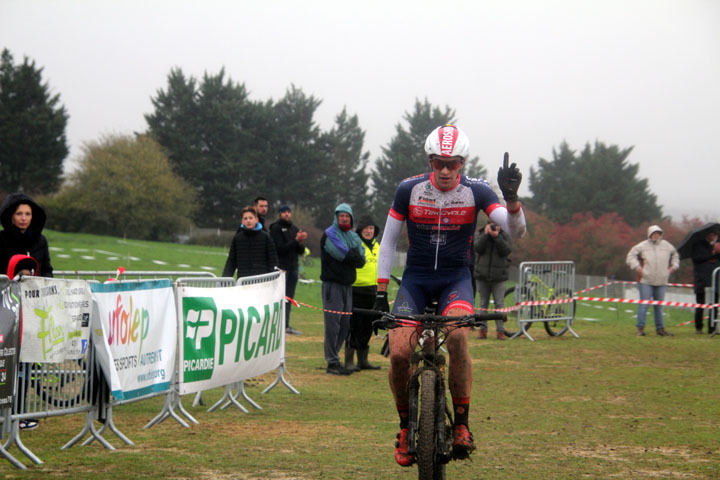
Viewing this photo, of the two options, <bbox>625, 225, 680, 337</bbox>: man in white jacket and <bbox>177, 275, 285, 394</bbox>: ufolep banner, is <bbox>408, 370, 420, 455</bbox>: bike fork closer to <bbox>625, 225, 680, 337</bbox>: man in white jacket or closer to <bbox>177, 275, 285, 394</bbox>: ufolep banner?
<bbox>177, 275, 285, 394</bbox>: ufolep banner

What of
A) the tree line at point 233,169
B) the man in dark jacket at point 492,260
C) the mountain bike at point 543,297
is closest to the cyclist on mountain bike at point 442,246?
the man in dark jacket at point 492,260

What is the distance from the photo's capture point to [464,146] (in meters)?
6.38

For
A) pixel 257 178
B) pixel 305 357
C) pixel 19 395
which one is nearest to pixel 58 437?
pixel 19 395

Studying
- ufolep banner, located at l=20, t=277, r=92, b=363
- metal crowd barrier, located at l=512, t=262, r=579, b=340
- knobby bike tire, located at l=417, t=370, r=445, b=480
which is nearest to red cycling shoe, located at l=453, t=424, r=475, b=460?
knobby bike tire, located at l=417, t=370, r=445, b=480

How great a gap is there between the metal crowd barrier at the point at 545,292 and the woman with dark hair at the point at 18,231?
11624mm

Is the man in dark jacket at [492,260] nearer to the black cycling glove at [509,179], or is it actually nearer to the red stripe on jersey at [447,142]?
the red stripe on jersey at [447,142]

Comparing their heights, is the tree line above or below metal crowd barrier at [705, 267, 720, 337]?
above

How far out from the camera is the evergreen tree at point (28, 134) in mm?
69938

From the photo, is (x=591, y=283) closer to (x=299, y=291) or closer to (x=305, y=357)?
(x=299, y=291)

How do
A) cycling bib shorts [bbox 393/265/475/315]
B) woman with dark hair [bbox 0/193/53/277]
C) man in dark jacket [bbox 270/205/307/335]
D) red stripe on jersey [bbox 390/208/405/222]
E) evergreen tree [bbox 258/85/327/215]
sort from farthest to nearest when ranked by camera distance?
evergreen tree [bbox 258/85/327/215] < man in dark jacket [bbox 270/205/307/335] < woman with dark hair [bbox 0/193/53/277] < red stripe on jersey [bbox 390/208/405/222] < cycling bib shorts [bbox 393/265/475/315]

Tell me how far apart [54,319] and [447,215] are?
3.45m

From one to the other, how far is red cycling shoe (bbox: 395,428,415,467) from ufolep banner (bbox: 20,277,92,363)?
3129 millimetres

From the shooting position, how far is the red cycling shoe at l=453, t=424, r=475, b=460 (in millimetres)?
5914

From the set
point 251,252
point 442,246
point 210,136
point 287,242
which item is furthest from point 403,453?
point 210,136
